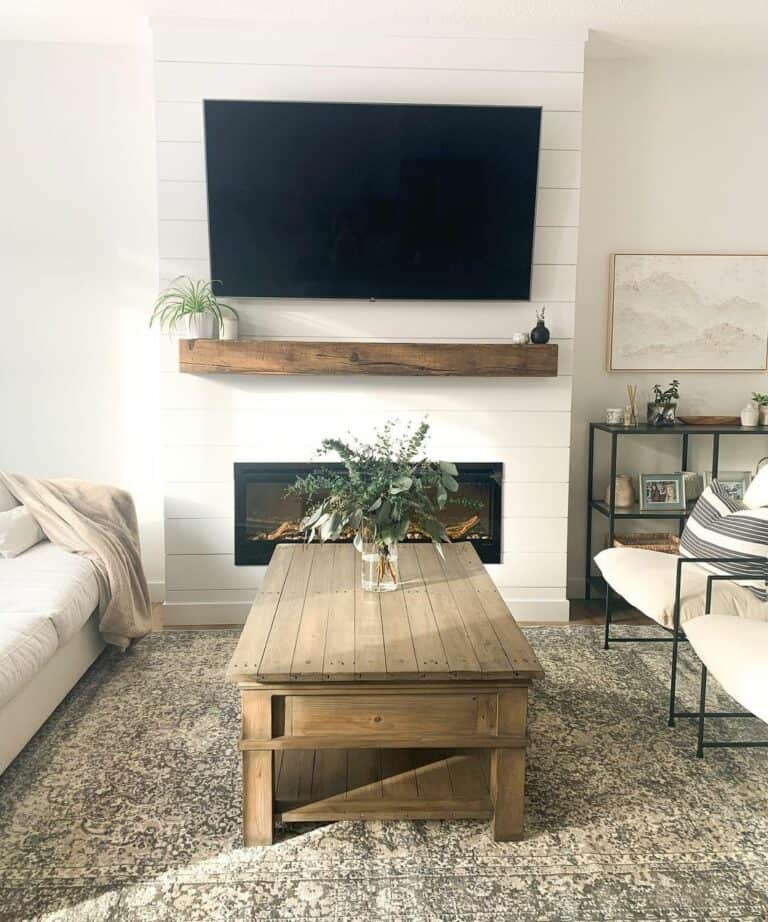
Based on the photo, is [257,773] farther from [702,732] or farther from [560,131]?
[560,131]

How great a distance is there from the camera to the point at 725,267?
4449 millimetres

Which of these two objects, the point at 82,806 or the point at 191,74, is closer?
the point at 82,806

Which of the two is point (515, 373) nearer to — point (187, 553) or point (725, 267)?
point (725, 267)

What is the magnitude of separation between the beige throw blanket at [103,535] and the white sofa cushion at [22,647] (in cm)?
65

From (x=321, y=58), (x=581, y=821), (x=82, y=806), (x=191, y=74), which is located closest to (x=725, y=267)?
(x=321, y=58)

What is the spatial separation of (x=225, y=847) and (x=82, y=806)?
0.51 meters

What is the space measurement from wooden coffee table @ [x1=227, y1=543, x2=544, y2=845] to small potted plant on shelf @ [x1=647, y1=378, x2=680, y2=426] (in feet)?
6.94

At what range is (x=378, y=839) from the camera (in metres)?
2.33

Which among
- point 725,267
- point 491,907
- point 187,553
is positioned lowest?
point 491,907

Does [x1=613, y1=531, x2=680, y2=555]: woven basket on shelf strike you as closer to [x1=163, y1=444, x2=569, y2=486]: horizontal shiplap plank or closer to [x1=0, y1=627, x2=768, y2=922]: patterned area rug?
[x1=163, y1=444, x2=569, y2=486]: horizontal shiplap plank

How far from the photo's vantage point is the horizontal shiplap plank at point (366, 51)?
385 cm

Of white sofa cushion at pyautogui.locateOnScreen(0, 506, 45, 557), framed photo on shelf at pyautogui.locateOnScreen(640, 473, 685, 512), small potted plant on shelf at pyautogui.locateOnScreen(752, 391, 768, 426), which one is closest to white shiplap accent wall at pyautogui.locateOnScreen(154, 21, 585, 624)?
framed photo on shelf at pyautogui.locateOnScreen(640, 473, 685, 512)

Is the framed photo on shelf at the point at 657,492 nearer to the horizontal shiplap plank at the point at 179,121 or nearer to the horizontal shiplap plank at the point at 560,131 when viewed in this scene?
the horizontal shiplap plank at the point at 560,131

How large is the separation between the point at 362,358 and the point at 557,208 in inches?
47.9
